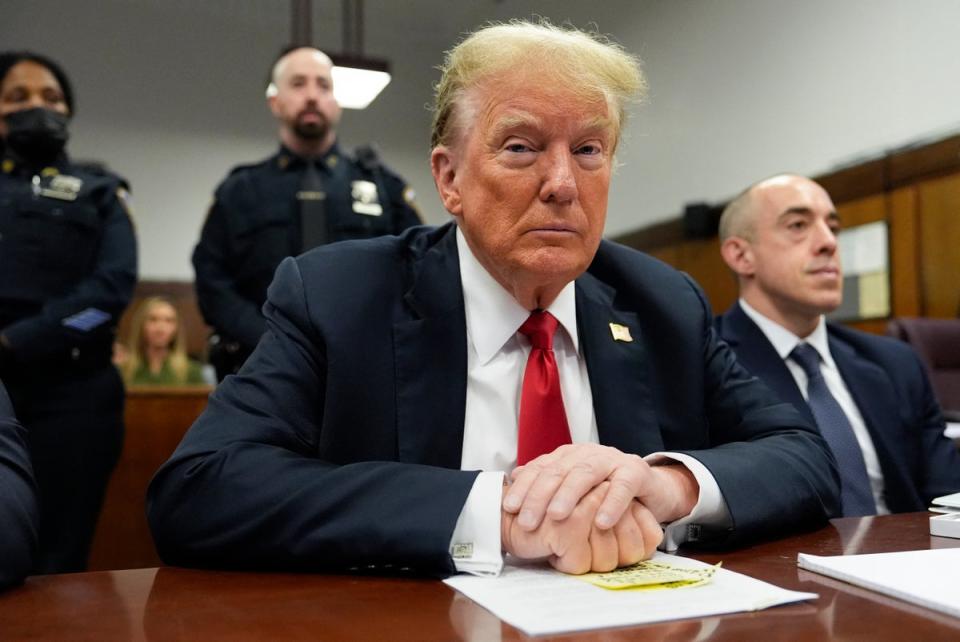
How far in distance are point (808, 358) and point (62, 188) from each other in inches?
94.0

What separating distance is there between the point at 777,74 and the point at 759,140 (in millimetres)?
475

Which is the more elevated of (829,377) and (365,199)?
(365,199)

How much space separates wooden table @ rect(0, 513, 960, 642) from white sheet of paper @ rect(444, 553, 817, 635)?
A: 13 mm

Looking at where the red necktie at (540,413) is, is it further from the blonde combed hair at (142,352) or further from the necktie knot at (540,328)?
the blonde combed hair at (142,352)

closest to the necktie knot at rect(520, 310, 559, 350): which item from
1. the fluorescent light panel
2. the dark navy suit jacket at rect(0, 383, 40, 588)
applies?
the dark navy suit jacket at rect(0, 383, 40, 588)

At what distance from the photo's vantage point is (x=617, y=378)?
1.47 metres

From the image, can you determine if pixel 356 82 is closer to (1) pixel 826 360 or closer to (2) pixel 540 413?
(1) pixel 826 360

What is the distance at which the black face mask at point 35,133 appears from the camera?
9.44 ft

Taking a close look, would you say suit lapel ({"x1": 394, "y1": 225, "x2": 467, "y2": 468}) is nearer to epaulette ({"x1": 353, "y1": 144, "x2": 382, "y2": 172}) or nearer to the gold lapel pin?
the gold lapel pin

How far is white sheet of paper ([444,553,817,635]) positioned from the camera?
773 millimetres

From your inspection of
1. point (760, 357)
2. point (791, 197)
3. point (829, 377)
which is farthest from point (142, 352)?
point (829, 377)

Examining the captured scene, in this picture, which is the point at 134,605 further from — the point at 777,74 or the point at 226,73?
the point at 226,73

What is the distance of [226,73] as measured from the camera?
951 centimetres

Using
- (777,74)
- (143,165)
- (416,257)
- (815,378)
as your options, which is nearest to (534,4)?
(777,74)
